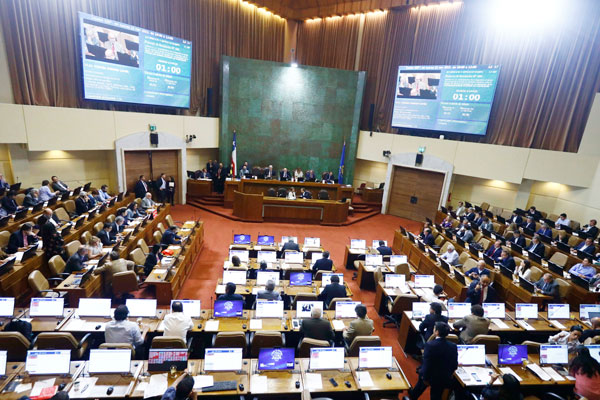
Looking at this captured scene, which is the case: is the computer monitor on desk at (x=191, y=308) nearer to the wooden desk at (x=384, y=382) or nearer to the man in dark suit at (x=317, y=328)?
the man in dark suit at (x=317, y=328)

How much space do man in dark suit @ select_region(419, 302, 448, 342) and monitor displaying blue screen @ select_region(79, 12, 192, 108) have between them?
1293 cm

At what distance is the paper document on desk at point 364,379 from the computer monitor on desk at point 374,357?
0.08 metres

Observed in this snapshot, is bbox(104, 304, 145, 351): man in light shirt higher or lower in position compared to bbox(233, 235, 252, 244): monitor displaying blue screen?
higher

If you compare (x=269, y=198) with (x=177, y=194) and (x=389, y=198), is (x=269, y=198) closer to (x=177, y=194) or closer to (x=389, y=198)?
(x=177, y=194)

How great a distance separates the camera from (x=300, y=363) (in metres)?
4.80

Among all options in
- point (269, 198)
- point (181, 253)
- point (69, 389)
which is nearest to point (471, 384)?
point (69, 389)

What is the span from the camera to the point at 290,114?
17750 millimetres

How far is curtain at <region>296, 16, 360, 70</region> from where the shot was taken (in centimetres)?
1858

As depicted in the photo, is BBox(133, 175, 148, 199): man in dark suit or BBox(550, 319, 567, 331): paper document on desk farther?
BBox(133, 175, 148, 199): man in dark suit

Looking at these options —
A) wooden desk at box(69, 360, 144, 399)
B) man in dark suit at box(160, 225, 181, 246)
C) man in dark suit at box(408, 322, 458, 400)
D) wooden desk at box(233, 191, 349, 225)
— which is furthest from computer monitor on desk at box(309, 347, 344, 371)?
wooden desk at box(233, 191, 349, 225)

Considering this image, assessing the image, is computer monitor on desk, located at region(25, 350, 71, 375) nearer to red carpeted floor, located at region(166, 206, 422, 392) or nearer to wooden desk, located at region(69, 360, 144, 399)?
wooden desk, located at region(69, 360, 144, 399)

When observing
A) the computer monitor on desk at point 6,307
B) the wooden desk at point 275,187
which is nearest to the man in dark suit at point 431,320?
the computer monitor on desk at point 6,307

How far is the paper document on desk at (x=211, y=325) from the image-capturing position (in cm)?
541

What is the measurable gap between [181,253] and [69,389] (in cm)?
467
